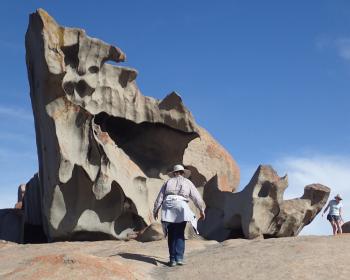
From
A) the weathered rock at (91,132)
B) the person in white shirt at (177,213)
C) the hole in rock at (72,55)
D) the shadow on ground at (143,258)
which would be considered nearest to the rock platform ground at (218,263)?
the shadow on ground at (143,258)

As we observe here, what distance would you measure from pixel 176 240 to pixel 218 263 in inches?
31.6

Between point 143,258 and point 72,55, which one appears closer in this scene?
point 143,258

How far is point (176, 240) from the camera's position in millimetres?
10117

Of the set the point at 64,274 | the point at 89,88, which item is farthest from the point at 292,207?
the point at 64,274

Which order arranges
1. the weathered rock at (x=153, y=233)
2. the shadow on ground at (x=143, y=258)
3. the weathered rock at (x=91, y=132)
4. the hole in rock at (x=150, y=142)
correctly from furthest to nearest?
the hole in rock at (x=150, y=142) → the weathered rock at (x=91, y=132) → the weathered rock at (x=153, y=233) → the shadow on ground at (x=143, y=258)

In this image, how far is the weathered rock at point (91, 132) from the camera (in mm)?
16688

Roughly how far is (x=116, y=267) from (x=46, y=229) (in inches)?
369

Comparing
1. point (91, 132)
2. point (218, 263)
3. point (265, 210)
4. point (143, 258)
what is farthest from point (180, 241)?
point (91, 132)

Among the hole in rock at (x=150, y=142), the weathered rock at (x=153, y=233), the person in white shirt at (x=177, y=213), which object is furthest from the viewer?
the hole in rock at (x=150, y=142)

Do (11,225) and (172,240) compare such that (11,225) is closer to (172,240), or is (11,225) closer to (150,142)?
(150,142)

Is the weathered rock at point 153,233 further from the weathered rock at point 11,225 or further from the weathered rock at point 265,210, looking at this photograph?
the weathered rock at point 11,225

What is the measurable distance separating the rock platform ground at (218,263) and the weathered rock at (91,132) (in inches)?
172

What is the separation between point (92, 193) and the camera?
16.9 metres

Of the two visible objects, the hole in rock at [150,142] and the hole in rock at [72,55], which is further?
the hole in rock at [150,142]
